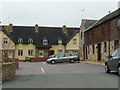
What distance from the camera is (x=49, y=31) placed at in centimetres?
5869

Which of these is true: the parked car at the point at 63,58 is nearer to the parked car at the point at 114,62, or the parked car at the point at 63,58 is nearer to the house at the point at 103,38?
the house at the point at 103,38

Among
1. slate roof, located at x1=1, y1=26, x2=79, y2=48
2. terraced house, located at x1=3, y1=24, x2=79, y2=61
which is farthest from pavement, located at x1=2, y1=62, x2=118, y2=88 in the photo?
→ slate roof, located at x1=1, y1=26, x2=79, y2=48

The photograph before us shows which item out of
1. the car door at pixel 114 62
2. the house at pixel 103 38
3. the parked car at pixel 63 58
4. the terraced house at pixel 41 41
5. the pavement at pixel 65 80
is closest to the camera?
the pavement at pixel 65 80

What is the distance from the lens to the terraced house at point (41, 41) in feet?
174

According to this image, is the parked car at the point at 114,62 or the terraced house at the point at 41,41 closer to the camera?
the parked car at the point at 114,62

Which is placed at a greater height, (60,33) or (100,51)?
(60,33)

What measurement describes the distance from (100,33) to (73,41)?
80.4ft

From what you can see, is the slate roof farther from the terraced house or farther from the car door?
the car door

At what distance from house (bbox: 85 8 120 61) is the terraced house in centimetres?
1700

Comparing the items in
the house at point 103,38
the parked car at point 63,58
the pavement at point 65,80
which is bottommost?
the pavement at point 65,80

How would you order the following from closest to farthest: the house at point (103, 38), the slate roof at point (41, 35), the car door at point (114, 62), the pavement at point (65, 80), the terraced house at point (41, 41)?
the pavement at point (65, 80) → the car door at point (114, 62) → the house at point (103, 38) → the terraced house at point (41, 41) → the slate roof at point (41, 35)

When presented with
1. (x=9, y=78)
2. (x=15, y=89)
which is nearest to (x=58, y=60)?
(x=9, y=78)

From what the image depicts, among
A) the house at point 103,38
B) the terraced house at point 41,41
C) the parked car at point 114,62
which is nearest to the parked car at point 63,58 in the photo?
the house at point 103,38

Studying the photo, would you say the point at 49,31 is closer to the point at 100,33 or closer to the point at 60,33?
the point at 60,33
